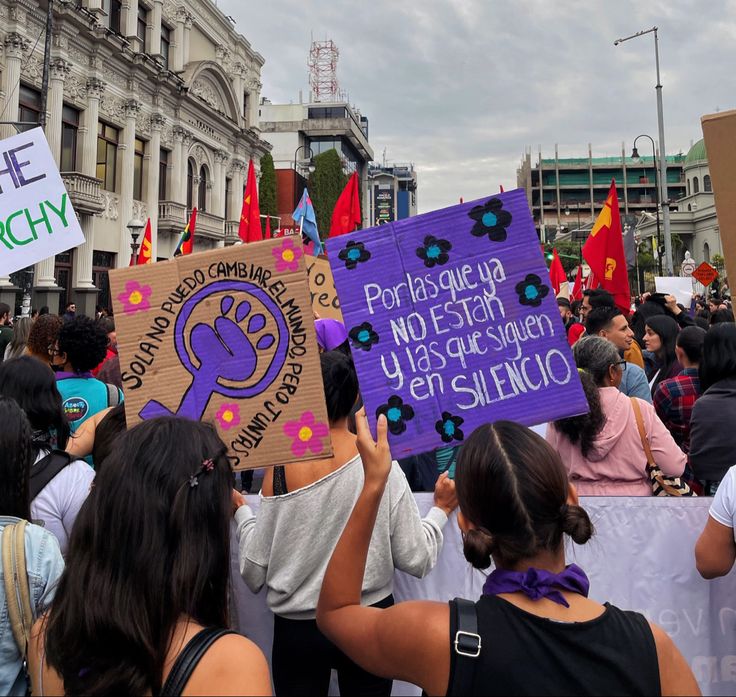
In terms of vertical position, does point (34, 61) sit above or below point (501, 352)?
above

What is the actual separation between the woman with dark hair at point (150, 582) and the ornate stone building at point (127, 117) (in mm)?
18240

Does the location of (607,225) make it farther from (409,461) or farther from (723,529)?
(723,529)

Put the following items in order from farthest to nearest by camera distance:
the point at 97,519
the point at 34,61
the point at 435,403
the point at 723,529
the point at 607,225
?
the point at 34,61
the point at 607,225
the point at 435,403
the point at 723,529
the point at 97,519

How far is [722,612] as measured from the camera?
2.69 meters

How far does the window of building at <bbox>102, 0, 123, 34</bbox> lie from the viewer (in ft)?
81.9

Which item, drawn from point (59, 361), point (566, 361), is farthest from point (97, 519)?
point (59, 361)

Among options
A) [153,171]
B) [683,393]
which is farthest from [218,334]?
[153,171]

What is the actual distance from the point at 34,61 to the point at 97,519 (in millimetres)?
23610

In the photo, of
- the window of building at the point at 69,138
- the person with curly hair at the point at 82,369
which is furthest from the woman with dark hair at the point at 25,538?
the window of building at the point at 69,138

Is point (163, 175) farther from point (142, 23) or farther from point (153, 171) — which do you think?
point (142, 23)

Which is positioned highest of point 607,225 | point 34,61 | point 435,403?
point 34,61

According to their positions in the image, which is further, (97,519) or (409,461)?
(409,461)

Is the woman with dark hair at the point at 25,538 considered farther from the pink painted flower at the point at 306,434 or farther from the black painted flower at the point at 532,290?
the black painted flower at the point at 532,290

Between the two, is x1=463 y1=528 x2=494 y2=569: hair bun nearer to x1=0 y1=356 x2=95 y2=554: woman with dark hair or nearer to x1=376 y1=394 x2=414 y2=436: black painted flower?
x1=376 y1=394 x2=414 y2=436: black painted flower
